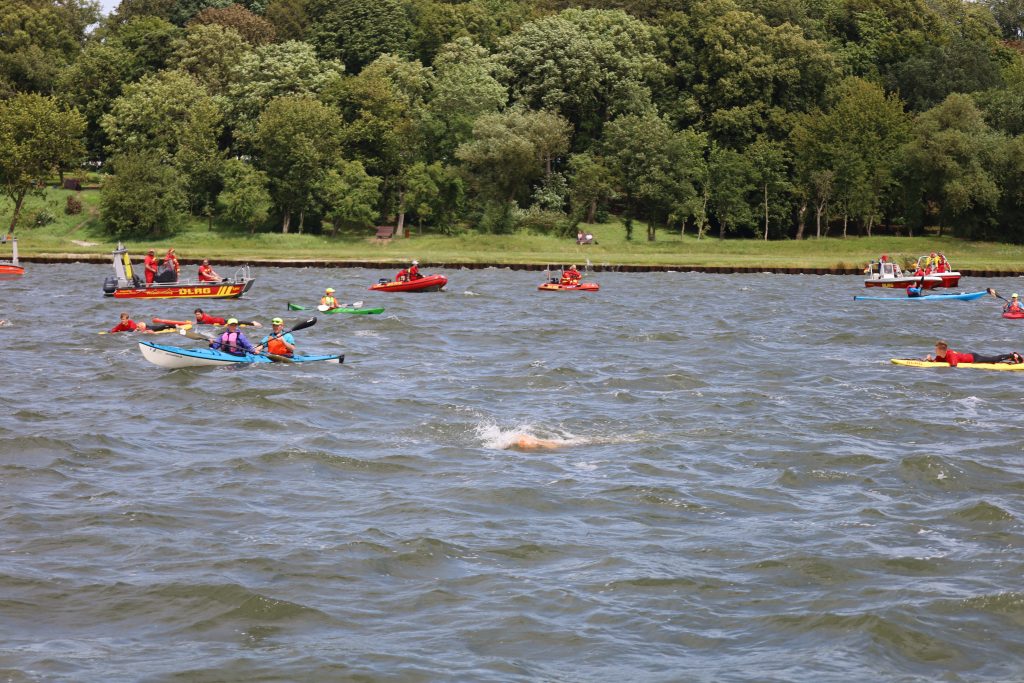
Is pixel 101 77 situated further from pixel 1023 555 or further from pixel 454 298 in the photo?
pixel 1023 555

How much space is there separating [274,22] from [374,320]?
9618 centimetres

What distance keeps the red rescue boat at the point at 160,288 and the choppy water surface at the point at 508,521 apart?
20.0 metres

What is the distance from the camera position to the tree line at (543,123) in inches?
3979

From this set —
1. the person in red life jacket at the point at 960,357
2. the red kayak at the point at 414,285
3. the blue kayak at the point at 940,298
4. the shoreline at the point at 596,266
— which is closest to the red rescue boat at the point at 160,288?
the red kayak at the point at 414,285

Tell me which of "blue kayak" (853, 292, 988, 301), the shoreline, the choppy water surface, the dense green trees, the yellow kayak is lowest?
the choppy water surface

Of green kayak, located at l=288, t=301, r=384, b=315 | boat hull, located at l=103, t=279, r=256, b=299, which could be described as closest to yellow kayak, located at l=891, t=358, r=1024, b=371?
green kayak, located at l=288, t=301, r=384, b=315

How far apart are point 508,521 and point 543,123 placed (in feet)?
273

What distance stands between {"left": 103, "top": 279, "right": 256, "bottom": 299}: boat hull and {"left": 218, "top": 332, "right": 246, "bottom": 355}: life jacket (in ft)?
77.8

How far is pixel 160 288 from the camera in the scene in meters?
61.3

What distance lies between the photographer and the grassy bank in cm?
9038

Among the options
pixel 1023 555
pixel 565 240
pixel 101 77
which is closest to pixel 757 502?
pixel 1023 555

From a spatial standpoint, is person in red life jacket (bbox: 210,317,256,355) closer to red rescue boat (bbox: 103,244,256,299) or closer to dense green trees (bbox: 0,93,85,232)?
red rescue boat (bbox: 103,244,256,299)

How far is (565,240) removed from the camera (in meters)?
99.8

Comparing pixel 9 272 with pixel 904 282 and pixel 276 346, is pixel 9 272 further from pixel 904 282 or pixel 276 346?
pixel 904 282
